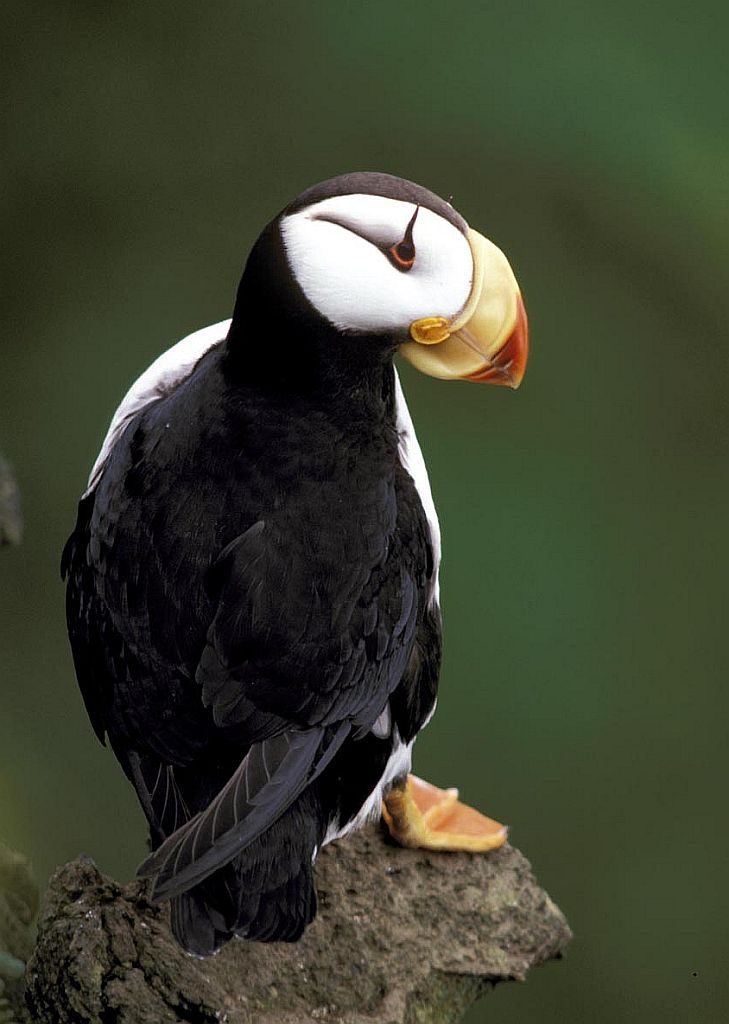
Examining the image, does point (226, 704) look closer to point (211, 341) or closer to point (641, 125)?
point (211, 341)

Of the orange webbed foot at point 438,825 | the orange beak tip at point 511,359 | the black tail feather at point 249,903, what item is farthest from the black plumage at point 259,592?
the orange webbed foot at point 438,825

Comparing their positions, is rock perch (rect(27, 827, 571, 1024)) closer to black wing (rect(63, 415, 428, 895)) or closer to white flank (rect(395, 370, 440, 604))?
black wing (rect(63, 415, 428, 895))

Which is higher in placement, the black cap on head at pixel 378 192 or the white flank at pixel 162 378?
the black cap on head at pixel 378 192

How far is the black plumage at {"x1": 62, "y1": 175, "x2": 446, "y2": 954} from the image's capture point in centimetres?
139

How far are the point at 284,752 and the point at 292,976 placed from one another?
33cm

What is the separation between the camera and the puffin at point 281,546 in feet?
4.46

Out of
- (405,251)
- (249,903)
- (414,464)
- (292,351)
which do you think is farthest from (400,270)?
(249,903)

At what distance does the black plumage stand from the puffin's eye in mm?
47

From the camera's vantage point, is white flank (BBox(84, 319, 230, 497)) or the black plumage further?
white flank (BBox(84, 319, 230, 497))

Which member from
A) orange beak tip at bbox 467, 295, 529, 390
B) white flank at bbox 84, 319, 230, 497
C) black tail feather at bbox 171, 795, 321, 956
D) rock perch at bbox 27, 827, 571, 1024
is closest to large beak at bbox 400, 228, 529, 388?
orange beak tip at bbox 467, 295, 529, 390

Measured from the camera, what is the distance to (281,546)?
4.64 ft

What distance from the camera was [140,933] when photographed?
150 cm

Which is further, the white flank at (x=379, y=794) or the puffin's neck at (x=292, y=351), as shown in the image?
the white flank at (x=379, y=794)

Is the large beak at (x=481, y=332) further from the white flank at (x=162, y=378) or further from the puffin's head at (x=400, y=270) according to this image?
the white flank at (x=162, y=378)
